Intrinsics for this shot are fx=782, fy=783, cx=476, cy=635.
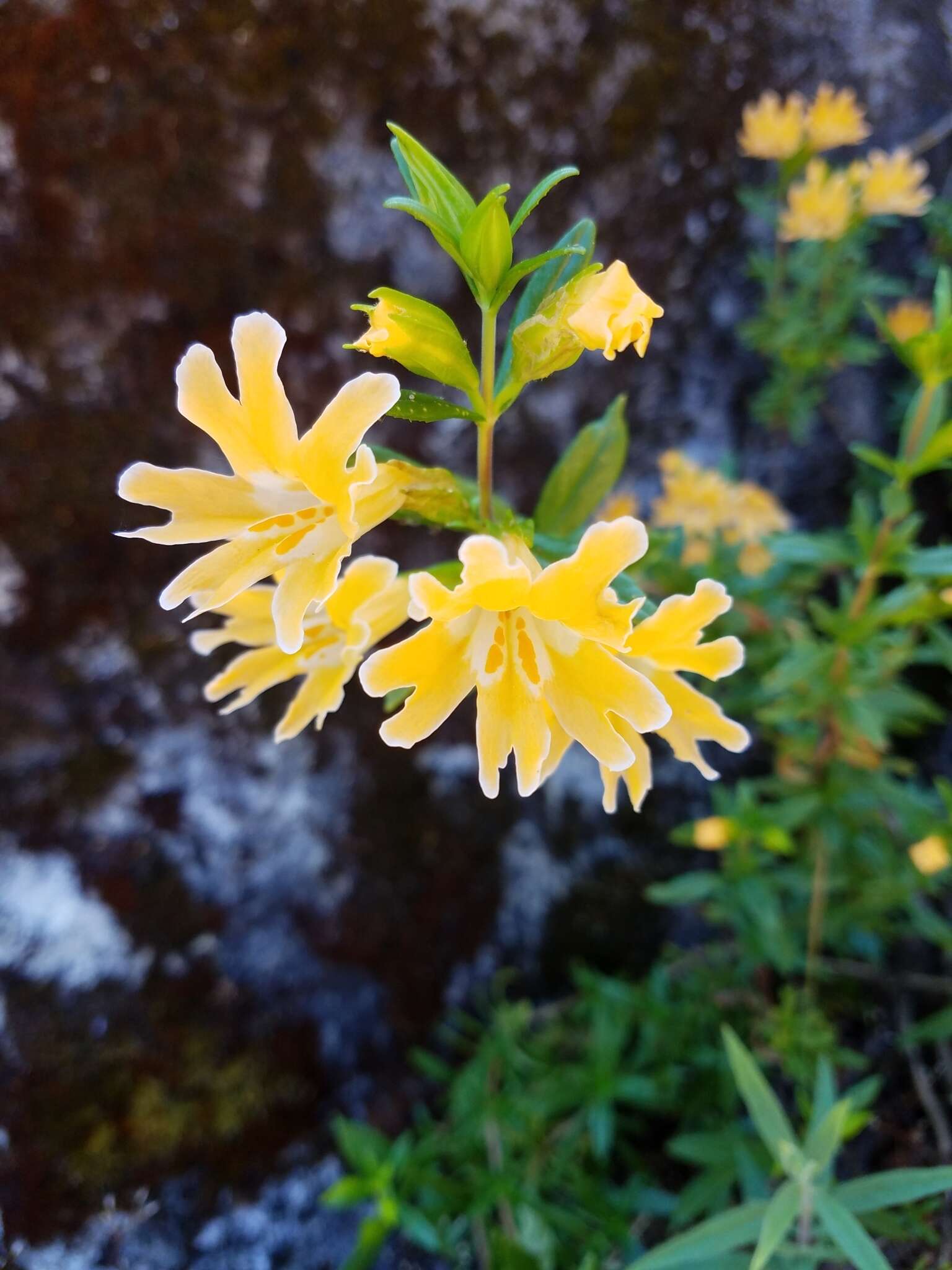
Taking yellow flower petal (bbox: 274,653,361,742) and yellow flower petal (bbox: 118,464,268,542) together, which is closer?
yellow flower petal (bbox: 118,464,268,542)

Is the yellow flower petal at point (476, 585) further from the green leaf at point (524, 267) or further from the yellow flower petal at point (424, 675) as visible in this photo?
the green leaf at point (524, 267)

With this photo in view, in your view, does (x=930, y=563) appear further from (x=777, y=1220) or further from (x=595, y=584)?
(x=777, y=1220)

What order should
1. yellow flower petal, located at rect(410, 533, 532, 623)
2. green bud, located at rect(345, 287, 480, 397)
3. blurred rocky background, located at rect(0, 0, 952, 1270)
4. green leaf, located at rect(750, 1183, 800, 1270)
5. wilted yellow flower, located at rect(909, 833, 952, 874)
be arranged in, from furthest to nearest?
1. blurred rocky background, located at rect(0, 0, 952, 1270)
2. wilted yellow flower, located at rect(909, 833, 952, 874)
3. green leaf, located at rect(750, 1183, 800, 1270)
4. green bud, located at rect(345, 287, 480, 397)
5. yellow flower petal, located at rect(410, 533, 532, 623)

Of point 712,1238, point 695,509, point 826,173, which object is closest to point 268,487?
point 695,509

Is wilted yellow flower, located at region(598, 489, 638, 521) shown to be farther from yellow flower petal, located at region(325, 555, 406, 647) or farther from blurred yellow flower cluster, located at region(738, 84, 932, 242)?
yellow flower petal, located at region(325, 555, 406, 647)

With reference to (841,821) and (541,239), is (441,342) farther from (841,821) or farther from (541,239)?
(841,821)

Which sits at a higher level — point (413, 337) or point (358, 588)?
point (413, 337)

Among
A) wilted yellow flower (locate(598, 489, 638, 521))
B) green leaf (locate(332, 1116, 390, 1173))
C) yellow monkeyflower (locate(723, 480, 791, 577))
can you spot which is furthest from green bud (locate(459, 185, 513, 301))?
green leaf (locate(332, 1116, 390, 1173))
